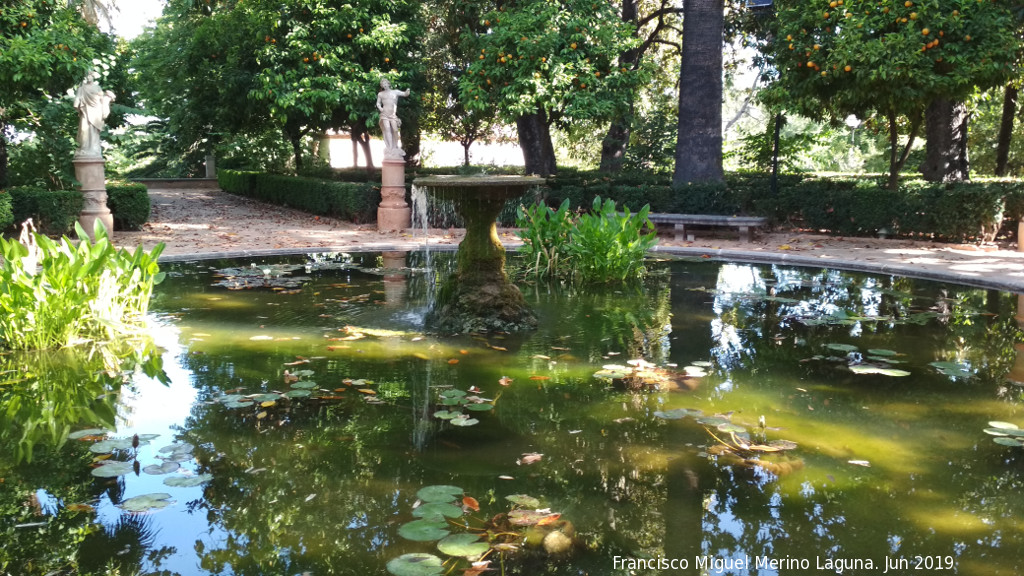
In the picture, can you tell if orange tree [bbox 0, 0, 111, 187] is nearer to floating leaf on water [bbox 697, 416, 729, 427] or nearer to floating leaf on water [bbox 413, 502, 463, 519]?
floating leaf on water [bbox 413, 502, 463, 519]

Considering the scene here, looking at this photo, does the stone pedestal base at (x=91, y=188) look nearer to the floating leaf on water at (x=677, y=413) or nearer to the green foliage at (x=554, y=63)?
the green foliage at (x=554, y=63)

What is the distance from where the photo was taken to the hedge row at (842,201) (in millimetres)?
12250

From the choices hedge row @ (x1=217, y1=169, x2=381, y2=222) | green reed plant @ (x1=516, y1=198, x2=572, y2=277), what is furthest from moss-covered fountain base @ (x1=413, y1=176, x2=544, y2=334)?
hedge row @ (x1=217, y1=169, x2=381, y2=222)

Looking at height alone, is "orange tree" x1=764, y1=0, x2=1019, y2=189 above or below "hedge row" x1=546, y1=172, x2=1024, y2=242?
above

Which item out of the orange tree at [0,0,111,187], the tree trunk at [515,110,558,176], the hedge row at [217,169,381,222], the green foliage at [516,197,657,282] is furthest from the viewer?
the tree trunk at [515,110,558,176]

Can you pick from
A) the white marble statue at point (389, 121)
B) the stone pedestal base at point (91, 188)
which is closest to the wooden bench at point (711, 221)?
the white marble statue at point (389, 121)

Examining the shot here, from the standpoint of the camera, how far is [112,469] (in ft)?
12.7

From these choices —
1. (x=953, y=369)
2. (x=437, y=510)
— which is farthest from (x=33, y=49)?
(x=953, y=369)

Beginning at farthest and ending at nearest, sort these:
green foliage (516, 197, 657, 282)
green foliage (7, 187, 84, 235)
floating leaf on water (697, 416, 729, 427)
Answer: green foliage (7, 187, 84, 235) < green foliage (516, 197, 657, 282) < floating leaf on water (697, 416, 729, 427)

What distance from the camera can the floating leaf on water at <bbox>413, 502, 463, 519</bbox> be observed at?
11.1 ft

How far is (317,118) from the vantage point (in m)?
18.9

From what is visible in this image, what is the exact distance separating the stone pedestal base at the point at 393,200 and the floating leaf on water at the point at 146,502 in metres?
11.8

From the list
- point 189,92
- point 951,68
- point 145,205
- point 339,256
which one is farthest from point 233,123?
point 951,68

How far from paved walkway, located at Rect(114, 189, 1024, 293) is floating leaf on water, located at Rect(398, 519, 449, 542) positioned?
7980 millimetres
